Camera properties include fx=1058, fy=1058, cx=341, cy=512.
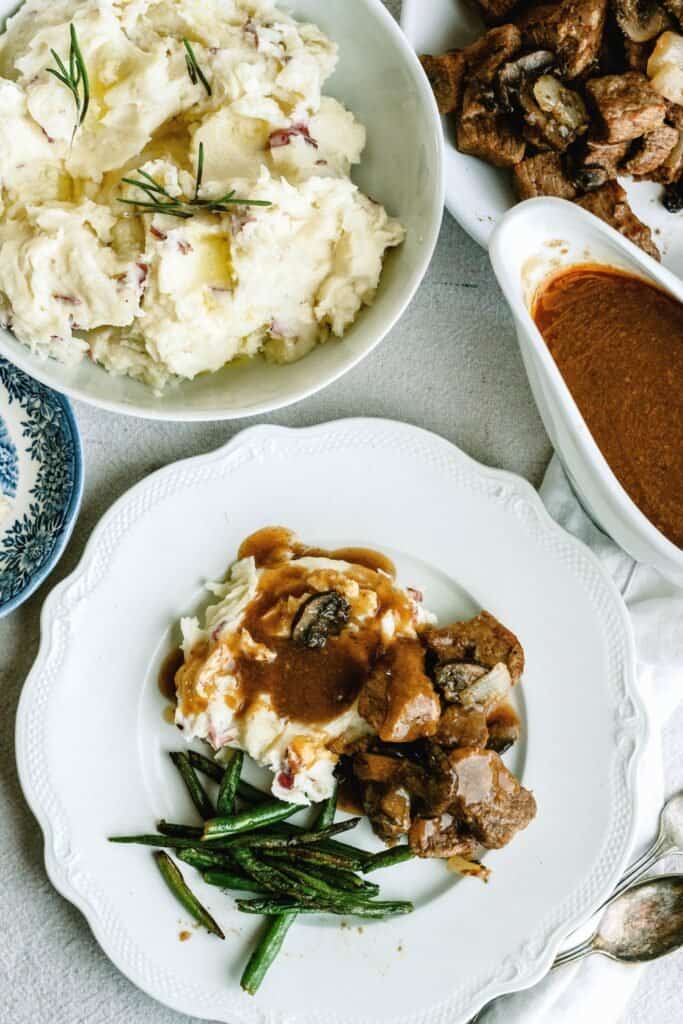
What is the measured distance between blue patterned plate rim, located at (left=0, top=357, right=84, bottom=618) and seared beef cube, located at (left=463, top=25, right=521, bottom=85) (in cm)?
155

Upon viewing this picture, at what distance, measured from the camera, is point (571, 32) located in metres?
2.96

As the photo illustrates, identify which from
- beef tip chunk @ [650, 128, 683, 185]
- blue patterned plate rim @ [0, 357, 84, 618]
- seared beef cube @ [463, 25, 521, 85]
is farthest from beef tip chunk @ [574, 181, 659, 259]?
blue patterned plate rim @ [0, 357, 84, 618]

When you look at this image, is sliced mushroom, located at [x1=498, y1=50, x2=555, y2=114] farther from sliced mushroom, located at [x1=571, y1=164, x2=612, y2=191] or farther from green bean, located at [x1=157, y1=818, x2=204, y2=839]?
green bean, located at [x1=157, y1=818, x2=204, y2=839]

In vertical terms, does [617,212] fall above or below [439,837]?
above

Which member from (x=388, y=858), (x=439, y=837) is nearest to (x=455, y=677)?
(x=439, y=837)

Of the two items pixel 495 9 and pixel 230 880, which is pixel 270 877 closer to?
pixel 230 880

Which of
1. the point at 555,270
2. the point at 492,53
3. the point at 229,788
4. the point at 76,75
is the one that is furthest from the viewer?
the point at 229,788

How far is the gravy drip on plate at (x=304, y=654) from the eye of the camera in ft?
10.1

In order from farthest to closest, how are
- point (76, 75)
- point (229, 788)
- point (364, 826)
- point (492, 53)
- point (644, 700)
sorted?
point (644, 700) < point (364, 826) < point (229, 788) < point (492, 53) < point (76, 75)

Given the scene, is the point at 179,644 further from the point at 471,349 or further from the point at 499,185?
the point at 499,185

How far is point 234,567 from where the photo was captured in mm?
3230

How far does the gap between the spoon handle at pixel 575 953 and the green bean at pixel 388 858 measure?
0.63 meters

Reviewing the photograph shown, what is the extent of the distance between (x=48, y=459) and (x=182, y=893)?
1366mm

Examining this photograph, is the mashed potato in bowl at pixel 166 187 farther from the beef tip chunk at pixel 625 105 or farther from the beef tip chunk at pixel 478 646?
the beef tip chunk at pixel 478 646
